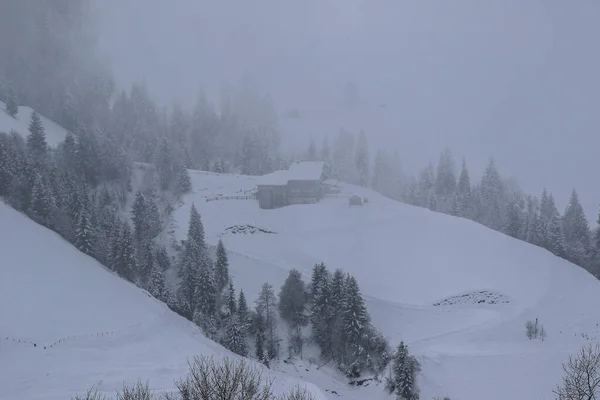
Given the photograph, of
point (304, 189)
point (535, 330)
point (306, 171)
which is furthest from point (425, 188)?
point (535, 330)

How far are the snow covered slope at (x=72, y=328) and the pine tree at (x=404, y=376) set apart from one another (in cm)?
771

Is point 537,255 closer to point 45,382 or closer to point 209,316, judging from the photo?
point 209,316

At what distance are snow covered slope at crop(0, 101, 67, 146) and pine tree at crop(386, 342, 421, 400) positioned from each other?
5996 centimetres

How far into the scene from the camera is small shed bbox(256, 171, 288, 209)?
56219mm

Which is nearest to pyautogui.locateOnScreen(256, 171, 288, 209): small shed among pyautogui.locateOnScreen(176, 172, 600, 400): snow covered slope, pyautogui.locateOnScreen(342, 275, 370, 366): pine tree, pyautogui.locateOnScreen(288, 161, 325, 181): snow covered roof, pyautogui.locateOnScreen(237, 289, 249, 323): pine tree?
pyautogui.locateOnScreen(176, 172, 600, 400): snow covered slope

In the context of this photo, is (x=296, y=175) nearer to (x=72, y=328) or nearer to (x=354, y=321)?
(x=354, y=321)

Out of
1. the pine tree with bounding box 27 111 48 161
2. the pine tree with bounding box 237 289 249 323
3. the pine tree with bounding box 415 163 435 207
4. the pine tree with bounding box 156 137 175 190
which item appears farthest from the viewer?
the pine tree with bounding box 415 163 435 207

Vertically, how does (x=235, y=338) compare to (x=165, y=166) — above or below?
below

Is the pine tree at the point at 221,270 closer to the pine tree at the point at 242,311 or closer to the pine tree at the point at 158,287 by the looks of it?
the pine tree at the point at 242,311

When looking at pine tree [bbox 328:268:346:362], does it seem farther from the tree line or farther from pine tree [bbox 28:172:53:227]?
pine tree [bbox 28:172:53:227]

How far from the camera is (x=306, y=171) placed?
202ft

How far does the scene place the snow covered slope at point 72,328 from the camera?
2181 centimetres

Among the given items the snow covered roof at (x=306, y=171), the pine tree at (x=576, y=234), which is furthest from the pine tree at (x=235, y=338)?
the pine tree at (x=576, y=234)

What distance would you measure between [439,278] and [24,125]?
63564 mm
